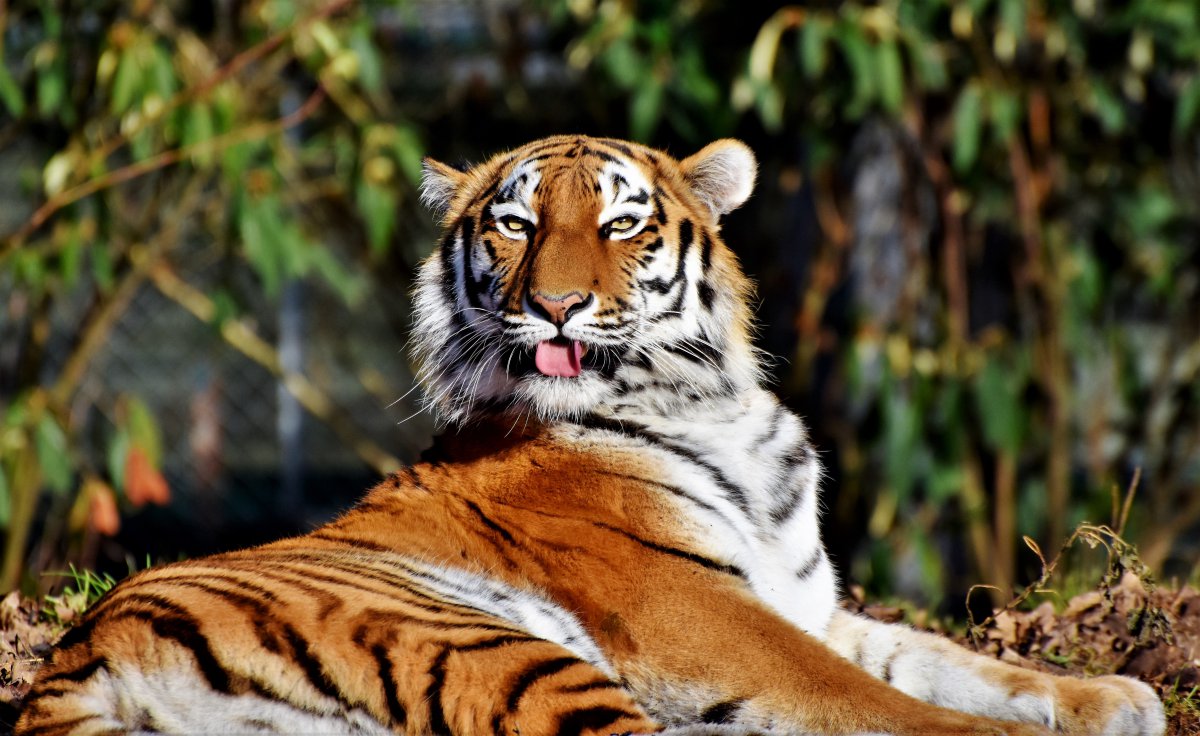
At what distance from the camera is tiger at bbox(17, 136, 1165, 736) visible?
6.52ft

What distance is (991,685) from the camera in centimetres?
238

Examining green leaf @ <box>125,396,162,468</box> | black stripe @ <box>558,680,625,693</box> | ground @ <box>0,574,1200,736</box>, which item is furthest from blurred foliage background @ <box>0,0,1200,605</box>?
black stripe @ <box>558,680,625,693</box>

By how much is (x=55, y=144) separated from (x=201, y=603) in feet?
11.6

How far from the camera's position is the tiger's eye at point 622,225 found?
273 centimetres

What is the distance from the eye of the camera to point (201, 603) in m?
2.06

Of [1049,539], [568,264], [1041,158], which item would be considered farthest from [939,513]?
[568,264]

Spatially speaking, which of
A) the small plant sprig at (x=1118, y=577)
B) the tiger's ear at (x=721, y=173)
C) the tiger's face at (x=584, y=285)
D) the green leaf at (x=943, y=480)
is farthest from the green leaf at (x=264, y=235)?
the small plant sprig at (x=1118, y=577)

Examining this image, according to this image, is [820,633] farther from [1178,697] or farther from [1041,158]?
[1041,158]

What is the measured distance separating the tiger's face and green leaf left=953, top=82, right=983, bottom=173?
2.16 metres

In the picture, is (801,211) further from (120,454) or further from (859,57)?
(120,454)

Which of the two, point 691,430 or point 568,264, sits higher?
point 568,264

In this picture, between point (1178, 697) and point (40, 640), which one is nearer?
point (1178, 697)

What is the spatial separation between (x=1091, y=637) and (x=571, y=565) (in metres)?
1.21

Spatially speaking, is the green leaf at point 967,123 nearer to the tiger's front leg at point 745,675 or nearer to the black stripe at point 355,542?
the tiger's front leg at point 745,675
